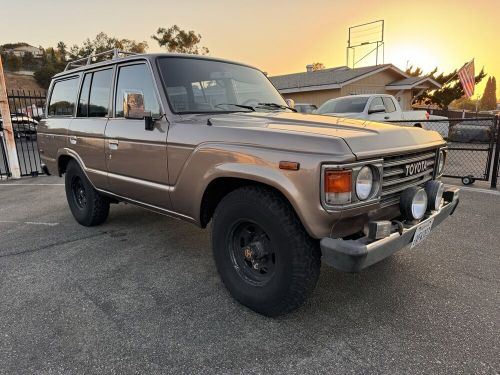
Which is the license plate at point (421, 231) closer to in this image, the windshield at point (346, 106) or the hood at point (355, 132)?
the hood at point (355, 132)

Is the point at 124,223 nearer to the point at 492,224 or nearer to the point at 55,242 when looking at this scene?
the point at 55,242

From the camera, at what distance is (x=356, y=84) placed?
64.4 ft

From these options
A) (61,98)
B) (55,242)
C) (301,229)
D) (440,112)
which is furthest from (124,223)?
(440,112)

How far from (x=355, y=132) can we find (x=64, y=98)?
414 centimetres

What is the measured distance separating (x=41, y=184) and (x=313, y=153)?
809 cm

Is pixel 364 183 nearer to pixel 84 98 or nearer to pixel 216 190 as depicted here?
pixel 216 190

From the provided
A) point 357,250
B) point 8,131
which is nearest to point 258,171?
point 357,250

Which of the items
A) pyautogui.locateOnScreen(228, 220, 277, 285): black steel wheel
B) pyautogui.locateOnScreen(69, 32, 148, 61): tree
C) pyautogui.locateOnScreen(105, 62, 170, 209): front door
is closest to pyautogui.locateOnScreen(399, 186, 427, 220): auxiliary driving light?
pyautogui.locateOnScreen(228, 220, 277, 285): black steel wheel

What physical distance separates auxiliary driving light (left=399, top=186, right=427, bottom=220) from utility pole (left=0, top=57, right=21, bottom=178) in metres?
9.47

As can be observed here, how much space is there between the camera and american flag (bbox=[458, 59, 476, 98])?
74.2 ft

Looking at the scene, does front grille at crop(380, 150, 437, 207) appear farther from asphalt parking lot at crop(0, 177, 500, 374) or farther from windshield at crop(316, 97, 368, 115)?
windshield at crop(316, 97, 368, 115)

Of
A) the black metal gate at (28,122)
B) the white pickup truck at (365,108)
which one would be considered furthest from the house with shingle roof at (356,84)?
the black metal gate at (28,122)

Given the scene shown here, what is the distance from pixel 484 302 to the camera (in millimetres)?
2854

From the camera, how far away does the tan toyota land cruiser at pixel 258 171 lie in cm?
222
